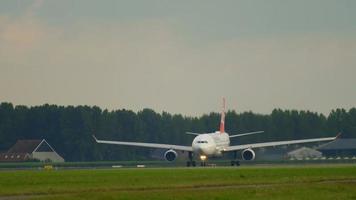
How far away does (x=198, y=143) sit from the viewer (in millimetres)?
108688

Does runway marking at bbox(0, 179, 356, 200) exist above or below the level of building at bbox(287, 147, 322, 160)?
below

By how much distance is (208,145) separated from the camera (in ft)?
357

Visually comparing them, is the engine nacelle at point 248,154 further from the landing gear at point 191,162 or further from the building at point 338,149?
the building at point 338,149

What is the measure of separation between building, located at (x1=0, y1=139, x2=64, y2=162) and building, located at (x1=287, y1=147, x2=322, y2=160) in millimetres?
42358

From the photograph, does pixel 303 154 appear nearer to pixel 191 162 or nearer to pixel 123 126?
pixel 191 162

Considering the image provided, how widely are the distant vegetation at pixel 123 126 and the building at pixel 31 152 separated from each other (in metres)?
2.70

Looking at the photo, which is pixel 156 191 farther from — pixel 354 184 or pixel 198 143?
pixel 198 143

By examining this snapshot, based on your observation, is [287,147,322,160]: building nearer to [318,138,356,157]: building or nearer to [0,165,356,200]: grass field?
[318,138,356,157]: building

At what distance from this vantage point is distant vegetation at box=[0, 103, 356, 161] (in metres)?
171

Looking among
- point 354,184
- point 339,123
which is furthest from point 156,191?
point 339,123

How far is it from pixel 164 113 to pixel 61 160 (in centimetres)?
3529

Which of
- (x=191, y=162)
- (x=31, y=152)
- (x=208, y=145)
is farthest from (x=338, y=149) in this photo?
(x=208, y=145)

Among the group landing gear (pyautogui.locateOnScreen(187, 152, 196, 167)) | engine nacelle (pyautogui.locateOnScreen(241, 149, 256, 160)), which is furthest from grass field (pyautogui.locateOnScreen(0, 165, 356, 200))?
engine nacelle (pyautogui.locateOnScreen(241, 149, 256, 160))

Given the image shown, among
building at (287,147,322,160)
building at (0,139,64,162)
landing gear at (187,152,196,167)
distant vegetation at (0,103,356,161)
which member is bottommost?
landing gear at (187,152,196,167)
